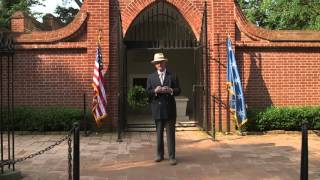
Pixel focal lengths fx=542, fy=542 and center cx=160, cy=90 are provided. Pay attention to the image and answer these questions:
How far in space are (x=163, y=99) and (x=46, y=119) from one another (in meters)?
4.98

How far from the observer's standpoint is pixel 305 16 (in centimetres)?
1881

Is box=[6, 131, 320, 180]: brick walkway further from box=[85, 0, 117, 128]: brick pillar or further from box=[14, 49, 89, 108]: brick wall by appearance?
box=[85, 0, 117, 128]: brick pillar

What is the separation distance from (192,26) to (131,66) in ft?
22.7

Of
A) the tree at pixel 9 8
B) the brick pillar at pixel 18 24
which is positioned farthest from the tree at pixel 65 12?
the brick pillar at pixel 18 24

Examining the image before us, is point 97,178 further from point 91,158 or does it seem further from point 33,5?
point 33,5

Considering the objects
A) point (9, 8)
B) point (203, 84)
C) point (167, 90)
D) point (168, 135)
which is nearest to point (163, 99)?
point (167, 90)

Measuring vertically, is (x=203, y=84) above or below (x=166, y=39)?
below

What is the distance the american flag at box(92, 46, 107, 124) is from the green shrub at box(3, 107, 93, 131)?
38cm

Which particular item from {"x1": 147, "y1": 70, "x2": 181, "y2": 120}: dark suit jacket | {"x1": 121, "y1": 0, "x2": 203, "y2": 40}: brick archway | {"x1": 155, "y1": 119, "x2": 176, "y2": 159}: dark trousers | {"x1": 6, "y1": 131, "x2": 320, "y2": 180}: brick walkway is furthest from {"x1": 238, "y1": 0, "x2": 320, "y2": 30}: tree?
{"x1": 155, "y1": 119, "x2": 176, "y2": 159}: dark trousers

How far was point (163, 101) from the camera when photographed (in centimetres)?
941

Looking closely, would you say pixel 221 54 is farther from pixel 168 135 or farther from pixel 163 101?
pixel 168 135

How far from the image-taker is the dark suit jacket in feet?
30.8

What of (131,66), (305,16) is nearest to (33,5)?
(131,66)

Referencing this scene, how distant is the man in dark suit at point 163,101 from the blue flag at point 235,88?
4037 mm
